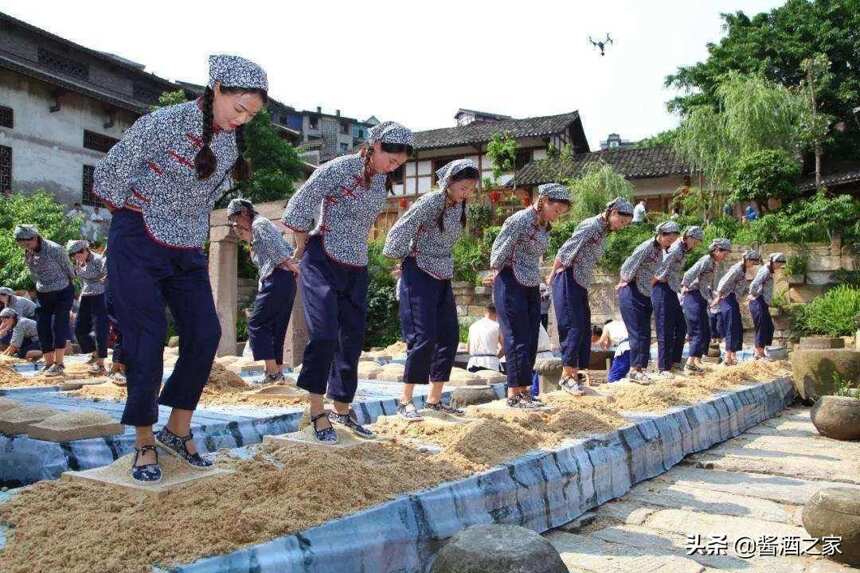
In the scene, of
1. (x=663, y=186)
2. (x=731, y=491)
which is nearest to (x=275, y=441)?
(x=731, y=491)

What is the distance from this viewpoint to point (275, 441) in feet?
12.5

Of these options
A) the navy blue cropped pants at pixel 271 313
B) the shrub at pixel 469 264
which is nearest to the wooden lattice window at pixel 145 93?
the shrub at pixel 469 264

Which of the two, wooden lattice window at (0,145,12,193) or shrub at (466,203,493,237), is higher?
wooden lattice window at (0,145,12,193)

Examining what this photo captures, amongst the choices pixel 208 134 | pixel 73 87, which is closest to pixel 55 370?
pixel 208 134

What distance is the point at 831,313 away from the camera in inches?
606

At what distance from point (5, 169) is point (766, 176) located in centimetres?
2064

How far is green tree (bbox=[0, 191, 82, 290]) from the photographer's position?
16891 millimetres

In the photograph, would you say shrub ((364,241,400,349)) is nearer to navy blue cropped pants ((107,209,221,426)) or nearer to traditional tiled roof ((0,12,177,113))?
traditional tiled roof ((0,12,177,113))

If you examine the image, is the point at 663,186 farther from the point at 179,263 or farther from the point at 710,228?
the point at 179,263

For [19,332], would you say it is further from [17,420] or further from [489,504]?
[489,504]

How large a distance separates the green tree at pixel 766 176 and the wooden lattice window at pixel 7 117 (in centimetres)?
1997

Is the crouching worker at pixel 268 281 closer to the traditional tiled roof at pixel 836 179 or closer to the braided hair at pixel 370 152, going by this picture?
the braided hair at pixel 370 152

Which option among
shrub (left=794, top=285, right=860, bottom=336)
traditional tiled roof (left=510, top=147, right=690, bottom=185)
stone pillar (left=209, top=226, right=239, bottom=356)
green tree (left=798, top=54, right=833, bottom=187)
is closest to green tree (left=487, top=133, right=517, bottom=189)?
traditional tiled roof (left=510, top=147, right=690, bottom=185)

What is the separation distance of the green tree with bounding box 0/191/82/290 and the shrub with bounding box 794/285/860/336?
17.4 metres
